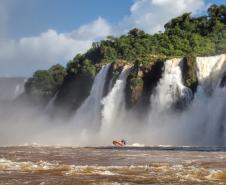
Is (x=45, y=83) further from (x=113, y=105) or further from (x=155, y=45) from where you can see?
(x=113, y=105)

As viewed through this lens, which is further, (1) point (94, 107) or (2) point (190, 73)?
(1) point (94, 107)

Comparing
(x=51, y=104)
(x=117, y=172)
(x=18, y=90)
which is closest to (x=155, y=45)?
(x=51, y=104)

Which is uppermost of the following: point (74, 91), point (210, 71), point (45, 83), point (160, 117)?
point (45, 83)

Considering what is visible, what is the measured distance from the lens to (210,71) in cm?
4716

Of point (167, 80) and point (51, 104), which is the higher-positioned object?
point (51, 104)

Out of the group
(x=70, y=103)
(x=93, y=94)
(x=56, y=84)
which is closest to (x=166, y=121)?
(x=93, y=94)

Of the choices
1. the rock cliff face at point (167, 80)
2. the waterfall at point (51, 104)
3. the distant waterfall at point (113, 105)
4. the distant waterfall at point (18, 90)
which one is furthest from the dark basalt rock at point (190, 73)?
the distant waterfall at point (18, 90)

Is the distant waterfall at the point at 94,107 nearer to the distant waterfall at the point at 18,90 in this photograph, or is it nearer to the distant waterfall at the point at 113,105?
the distant waterfall at the point at 113,105

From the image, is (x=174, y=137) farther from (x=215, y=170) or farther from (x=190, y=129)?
(x=215, y=170)

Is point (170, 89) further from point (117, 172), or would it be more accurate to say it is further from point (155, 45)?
point (117, 172)

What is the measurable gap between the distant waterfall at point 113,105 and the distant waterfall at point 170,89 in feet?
14.5

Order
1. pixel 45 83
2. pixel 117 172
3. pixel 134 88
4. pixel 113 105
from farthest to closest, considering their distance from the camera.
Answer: pixel 45 83 → pixel 113 105 → pixel 134 88 → pixel 117 172

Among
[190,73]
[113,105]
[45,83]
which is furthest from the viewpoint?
[45,83]

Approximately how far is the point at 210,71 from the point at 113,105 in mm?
10954
